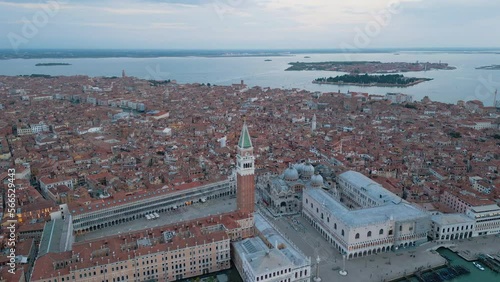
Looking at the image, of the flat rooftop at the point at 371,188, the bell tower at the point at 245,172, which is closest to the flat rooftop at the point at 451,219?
the flat rooftop at the point at 371,188

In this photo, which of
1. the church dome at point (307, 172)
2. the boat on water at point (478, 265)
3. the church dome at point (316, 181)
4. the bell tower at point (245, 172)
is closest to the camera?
the boat on water at point (478, 265)

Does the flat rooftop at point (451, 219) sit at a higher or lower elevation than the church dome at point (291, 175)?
lower

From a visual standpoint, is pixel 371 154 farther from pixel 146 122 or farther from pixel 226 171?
pixel 146 122

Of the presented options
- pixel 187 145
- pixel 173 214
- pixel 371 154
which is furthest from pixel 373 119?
pixel 173 214

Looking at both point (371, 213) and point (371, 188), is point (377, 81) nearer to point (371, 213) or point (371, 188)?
point (371, 188)

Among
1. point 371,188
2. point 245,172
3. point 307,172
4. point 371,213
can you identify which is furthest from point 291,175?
point 371,213

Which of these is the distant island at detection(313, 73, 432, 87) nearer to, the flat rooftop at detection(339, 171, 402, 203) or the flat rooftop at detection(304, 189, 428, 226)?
the flat rooftop at detection(339, 171, 402, 203)

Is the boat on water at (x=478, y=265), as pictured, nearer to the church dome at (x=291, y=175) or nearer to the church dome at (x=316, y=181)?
the church dome at (x=316, y=181)
